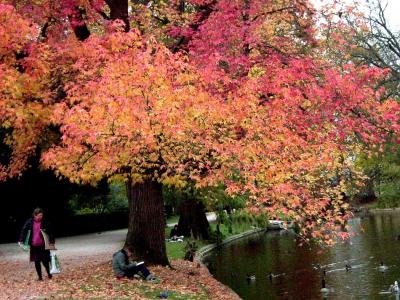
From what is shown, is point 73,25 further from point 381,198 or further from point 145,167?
point 381,198

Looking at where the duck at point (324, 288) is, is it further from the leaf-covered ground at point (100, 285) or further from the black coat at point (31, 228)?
the black coat at point (31, 228)

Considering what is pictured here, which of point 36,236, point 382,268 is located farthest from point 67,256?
point 382,268

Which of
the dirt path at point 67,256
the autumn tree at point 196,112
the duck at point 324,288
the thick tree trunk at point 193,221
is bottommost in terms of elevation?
the duck at point 324,288

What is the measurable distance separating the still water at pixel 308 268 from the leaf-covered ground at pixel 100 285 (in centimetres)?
292

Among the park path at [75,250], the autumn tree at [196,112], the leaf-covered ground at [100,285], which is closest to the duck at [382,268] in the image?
the autumn tree at [196,112]

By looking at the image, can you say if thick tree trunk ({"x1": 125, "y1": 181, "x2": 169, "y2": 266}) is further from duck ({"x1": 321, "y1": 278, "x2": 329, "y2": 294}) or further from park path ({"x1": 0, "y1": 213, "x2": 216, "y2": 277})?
duck ({"x1": 321, "y1": 278, "x2": 329, "y2": 294})

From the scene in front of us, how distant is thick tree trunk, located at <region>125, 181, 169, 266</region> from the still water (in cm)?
378

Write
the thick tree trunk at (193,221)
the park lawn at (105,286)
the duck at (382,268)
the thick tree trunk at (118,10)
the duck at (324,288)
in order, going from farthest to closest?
the thick tree trunk at (193,221), the duck at (382,268), the duck at (324,288), the thick tree trunk at (118,10), the park lawn at (105,286)

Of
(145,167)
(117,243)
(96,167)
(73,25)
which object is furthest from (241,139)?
(117,243)

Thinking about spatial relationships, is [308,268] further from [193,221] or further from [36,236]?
[36,236]

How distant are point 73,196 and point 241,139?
88.3 feet

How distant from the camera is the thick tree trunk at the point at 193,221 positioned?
106 ft

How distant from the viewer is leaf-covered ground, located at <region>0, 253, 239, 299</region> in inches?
525

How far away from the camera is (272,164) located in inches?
542
